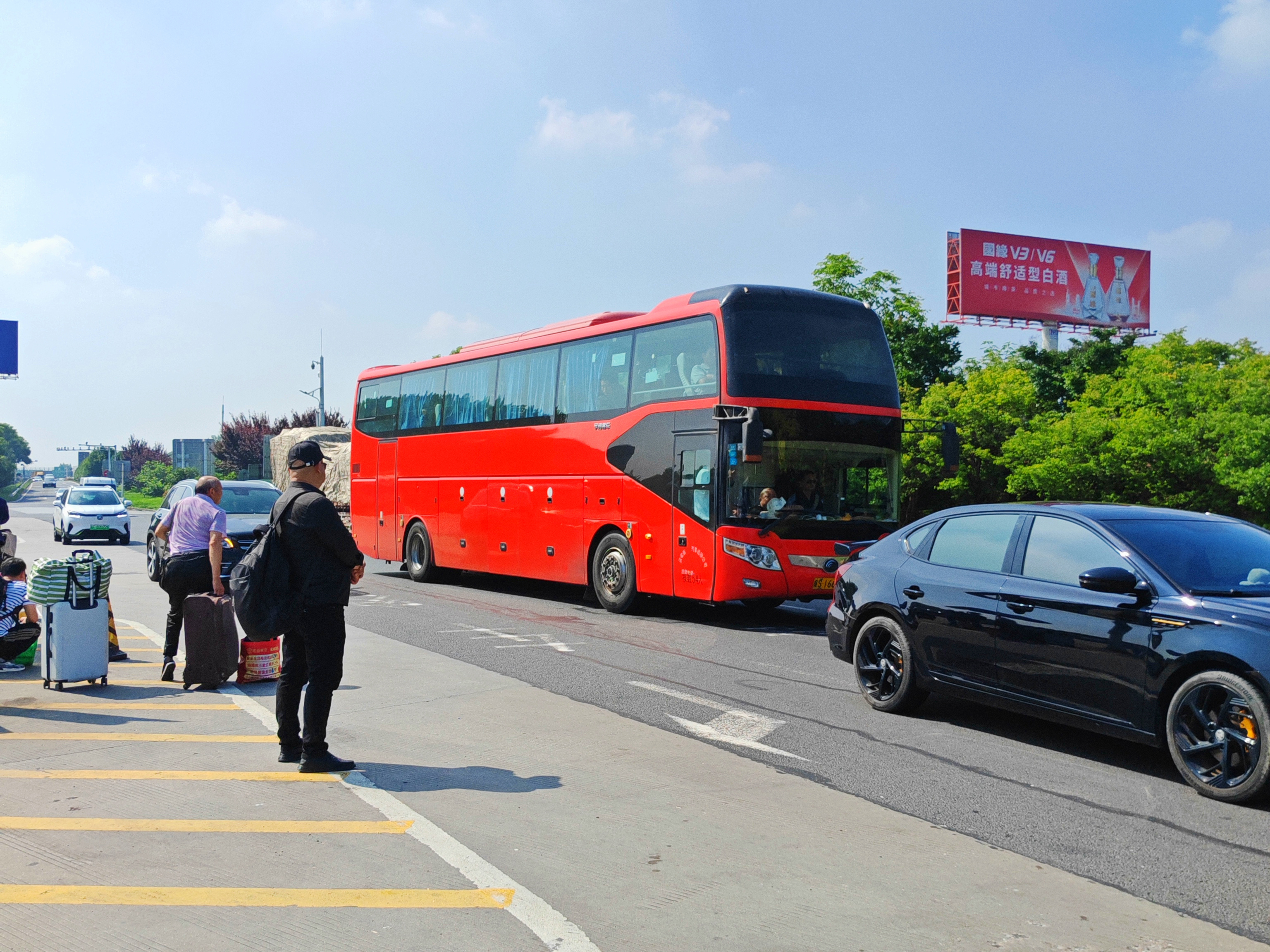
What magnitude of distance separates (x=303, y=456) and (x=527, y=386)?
10.6 metres

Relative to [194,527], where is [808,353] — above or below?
above

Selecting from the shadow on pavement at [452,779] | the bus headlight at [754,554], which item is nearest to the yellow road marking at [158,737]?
the shadow on pavement at [452,779]

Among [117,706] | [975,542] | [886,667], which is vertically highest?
[975,542]

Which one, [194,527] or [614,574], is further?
[614,574]

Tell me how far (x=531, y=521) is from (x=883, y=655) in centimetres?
924

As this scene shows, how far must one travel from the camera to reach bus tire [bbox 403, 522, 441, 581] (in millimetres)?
19688

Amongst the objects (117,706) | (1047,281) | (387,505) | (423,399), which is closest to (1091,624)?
(117,706)

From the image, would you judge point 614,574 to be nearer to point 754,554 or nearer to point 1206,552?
point 754,554

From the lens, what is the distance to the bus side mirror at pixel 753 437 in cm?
1229

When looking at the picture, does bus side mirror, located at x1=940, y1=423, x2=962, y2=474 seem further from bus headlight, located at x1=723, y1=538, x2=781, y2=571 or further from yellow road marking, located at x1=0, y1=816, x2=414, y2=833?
yellow road marking, located at x1=0, y1=816, x2=414, y2=833

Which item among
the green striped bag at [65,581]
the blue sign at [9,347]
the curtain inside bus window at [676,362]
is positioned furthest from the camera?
the blue sign at [9,347]

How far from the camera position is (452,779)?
5.98 m

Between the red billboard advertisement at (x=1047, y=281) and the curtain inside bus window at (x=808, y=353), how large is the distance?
43.3 metres

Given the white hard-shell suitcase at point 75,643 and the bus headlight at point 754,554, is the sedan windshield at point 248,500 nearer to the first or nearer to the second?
the bus headlight at point 754,554
